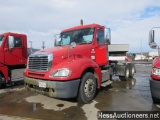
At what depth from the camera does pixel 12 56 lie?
29.0 feet

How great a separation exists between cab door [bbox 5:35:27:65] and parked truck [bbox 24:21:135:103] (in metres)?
2.75

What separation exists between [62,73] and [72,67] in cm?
35

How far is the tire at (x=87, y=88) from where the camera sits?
5.57 meters

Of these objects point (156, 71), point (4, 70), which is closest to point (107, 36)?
point (156, 71)

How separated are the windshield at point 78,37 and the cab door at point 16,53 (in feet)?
9.01

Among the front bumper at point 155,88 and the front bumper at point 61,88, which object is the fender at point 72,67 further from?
the front bumper at point 155,88

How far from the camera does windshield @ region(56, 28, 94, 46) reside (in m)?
6.82

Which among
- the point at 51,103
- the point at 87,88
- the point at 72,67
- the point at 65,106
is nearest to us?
the point at 72,67

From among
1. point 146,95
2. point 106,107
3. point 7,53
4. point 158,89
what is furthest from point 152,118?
point 7,53

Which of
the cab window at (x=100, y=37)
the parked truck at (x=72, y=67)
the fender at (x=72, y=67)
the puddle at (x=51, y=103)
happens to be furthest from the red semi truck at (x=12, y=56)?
the cab window at (x=100, y=37)

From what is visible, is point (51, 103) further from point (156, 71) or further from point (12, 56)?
point (12, 56)

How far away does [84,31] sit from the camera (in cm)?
702

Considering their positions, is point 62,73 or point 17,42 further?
point 17,42

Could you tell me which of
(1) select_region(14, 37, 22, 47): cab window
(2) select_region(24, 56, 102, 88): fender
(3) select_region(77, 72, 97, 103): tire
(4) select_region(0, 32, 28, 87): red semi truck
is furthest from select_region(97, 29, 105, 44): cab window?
(1) select_region(14, 37, 22, 47): cab window
